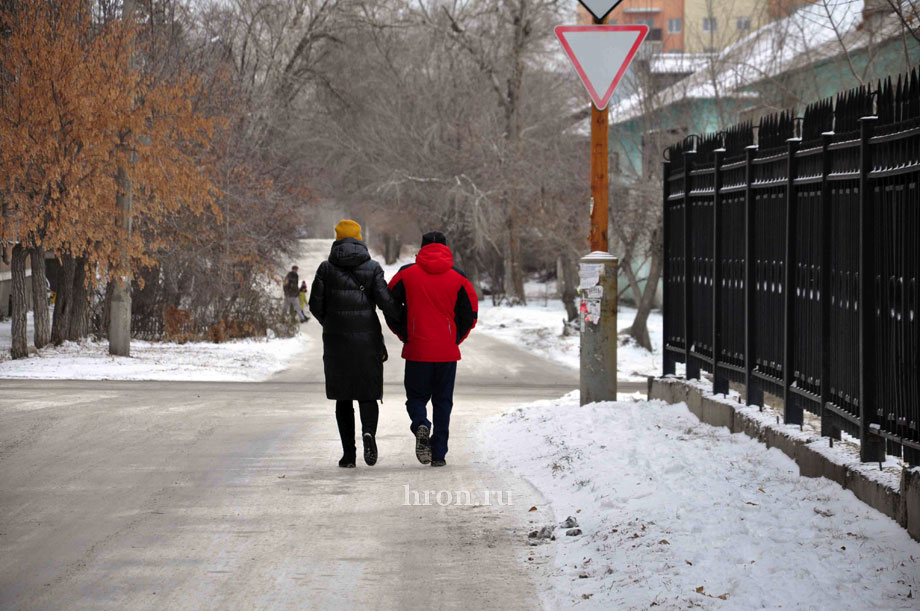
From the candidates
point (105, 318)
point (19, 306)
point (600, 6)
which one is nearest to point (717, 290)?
point (600, 6)

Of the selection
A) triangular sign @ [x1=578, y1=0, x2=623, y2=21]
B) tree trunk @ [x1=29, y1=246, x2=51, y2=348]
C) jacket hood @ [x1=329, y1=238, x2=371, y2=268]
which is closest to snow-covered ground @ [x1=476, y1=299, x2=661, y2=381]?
tree trunk @ [x1=29, y1=246, x2=51, y2=348]

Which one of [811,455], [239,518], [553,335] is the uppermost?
[811,455]

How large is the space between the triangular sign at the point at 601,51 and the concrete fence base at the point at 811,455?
2821 millimetres

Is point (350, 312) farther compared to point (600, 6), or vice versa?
point (600, 6)

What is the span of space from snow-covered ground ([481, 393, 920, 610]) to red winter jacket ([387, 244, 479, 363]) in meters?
1.11

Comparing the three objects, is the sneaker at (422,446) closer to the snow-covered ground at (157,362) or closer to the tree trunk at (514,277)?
the snow-covered ground at (157,362)

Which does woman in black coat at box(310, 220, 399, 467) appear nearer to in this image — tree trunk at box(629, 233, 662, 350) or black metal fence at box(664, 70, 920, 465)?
black metal fence at box(664, 70, 920, 465)

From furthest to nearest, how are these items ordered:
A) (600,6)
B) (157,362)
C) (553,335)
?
1. (553,335)
2. (157,362)
3. (600,6)

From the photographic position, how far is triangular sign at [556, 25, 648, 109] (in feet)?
34.3

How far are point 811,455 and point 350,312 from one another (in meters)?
3.41

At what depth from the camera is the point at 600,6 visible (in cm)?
1072

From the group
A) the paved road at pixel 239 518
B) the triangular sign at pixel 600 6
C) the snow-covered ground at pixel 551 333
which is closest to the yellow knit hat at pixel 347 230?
the paved road at pixel 239 518

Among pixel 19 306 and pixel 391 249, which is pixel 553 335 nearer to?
pixel 19 306

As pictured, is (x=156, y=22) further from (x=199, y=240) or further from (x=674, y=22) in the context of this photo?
(x=674, y=22)
